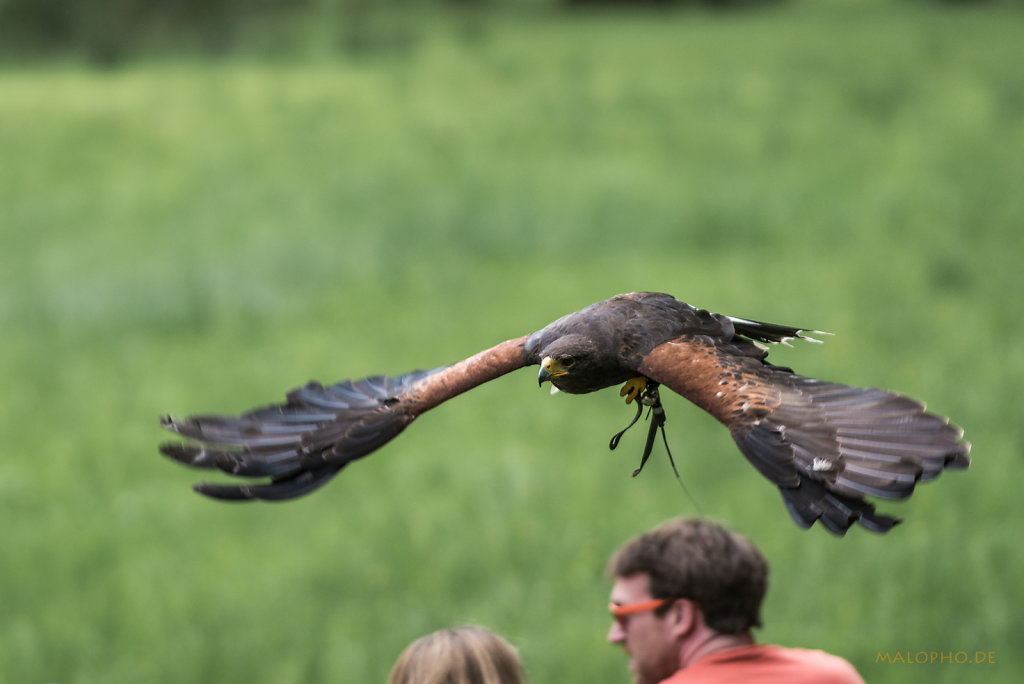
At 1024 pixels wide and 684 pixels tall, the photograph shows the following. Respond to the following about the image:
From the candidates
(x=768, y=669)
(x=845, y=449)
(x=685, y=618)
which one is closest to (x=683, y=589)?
(x=685, y=618)

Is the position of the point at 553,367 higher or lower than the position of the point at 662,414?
higher

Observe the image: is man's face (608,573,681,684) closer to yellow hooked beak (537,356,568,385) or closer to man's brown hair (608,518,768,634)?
man's brown hair (608,518,768,634)

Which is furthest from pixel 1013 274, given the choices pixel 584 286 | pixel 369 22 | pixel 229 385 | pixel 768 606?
pixel 369 22

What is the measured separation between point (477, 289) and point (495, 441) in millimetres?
3962

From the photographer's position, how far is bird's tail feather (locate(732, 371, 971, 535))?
3.17 metres

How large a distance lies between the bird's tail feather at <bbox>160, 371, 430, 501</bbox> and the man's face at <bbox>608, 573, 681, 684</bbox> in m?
1.17

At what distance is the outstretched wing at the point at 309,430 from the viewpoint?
396 centimetres

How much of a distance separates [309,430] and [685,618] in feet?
5.09

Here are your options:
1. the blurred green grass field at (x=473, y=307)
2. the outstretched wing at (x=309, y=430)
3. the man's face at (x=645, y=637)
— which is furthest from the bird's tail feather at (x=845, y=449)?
the blurred green grass field at (x=473, y=307)

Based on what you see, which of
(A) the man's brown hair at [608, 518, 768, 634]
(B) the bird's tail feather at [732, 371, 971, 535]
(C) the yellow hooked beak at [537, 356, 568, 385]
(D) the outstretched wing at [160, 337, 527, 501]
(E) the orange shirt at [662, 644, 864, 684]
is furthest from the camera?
(A) the man's brown hair at [608, 518, 768, 634]

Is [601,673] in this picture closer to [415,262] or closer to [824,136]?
[415,262]

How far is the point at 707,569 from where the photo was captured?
457 cm

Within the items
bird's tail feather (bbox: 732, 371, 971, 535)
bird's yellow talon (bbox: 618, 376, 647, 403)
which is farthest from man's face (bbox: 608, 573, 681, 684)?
bird's tail feather (bbox: 732, 371, 971, 535)

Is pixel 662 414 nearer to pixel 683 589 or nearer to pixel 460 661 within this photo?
pixel 460 661
